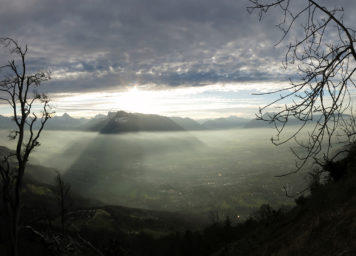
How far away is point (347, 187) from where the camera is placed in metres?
15.4

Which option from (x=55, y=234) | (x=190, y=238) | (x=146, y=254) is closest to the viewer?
(x=55, y=234)

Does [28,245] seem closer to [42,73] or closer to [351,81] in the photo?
[42,73]

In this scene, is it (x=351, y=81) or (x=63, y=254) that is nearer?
(x=351, y=81)

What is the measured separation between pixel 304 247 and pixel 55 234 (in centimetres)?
1286

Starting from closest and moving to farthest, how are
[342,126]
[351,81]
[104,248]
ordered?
1. [351,81]
2. [342,126]
3. [104,248]

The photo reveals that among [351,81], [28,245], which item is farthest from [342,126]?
[28,245]

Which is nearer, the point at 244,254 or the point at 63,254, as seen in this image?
the point at 63,254

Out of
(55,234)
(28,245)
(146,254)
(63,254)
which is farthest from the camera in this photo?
(146,254)

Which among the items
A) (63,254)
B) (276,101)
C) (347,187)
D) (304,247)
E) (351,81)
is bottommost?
(63,254)

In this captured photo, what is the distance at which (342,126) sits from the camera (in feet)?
14.3

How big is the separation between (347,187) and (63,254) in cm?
1619

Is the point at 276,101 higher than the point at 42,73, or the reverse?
the point at 42,73

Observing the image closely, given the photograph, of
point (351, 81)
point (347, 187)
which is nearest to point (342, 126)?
point (351, 81)

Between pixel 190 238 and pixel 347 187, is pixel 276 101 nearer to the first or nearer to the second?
pixel 347 187
